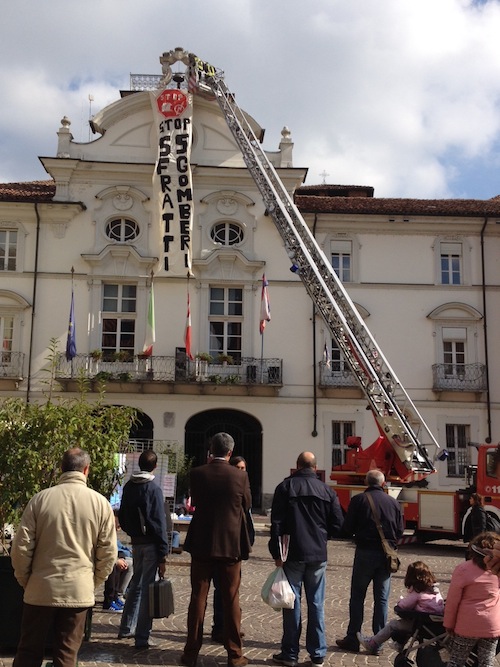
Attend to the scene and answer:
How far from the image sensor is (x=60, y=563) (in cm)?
557

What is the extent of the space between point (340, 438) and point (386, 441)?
30.6ft

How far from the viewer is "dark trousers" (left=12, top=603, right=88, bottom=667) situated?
217 inches

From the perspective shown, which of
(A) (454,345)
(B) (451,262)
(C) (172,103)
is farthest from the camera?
(B) (451,262)

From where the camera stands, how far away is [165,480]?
15828mm

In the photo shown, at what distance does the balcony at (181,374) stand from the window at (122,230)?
4733mm

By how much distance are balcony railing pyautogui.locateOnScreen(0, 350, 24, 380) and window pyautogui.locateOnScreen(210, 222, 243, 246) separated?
844 cm

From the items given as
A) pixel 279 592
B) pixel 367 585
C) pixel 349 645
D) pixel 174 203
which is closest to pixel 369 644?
pixel 349 645

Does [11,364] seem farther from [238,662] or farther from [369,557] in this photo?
[238,662]

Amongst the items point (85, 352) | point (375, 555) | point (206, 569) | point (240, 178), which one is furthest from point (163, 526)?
point (240, 178)

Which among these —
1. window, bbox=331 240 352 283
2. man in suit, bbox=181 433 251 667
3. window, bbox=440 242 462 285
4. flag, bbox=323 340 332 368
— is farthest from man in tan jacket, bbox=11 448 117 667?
window, bbox=440 242 462 285

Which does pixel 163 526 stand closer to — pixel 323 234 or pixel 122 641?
pixel 122 641

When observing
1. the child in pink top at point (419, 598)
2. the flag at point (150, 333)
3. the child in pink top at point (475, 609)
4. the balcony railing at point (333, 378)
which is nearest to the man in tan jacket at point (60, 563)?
the child in pink top at point (475, 609)

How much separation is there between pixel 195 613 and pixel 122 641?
145 centimetres

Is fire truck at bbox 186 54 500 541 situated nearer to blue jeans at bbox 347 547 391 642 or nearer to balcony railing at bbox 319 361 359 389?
balcony railing at bbox 319 361 359 389
